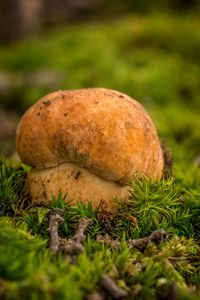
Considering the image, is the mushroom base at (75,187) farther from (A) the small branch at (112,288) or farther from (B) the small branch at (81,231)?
(A) the small branch at (112,288)

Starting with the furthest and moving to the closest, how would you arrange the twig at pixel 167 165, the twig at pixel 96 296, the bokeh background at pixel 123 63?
the bokeh background at pixel 123 63, the twig at pixel 167 165, the twig at pixel 96 296

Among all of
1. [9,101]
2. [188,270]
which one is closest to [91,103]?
[188,270]

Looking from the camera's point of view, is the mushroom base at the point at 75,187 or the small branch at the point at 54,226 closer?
the small branch at the point at 54,226

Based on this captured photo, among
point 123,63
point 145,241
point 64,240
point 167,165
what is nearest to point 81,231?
point 64,240

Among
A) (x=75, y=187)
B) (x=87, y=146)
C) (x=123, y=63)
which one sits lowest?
(x=75, y=187)

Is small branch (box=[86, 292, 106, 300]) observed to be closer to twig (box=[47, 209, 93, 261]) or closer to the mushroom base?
twig (box=[47, 209, 93, 261])

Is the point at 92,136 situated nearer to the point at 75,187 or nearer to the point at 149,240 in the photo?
the point at 75,187

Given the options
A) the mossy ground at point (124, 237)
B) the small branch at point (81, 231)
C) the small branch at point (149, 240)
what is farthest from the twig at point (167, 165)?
the small branch at point (81, 231)
